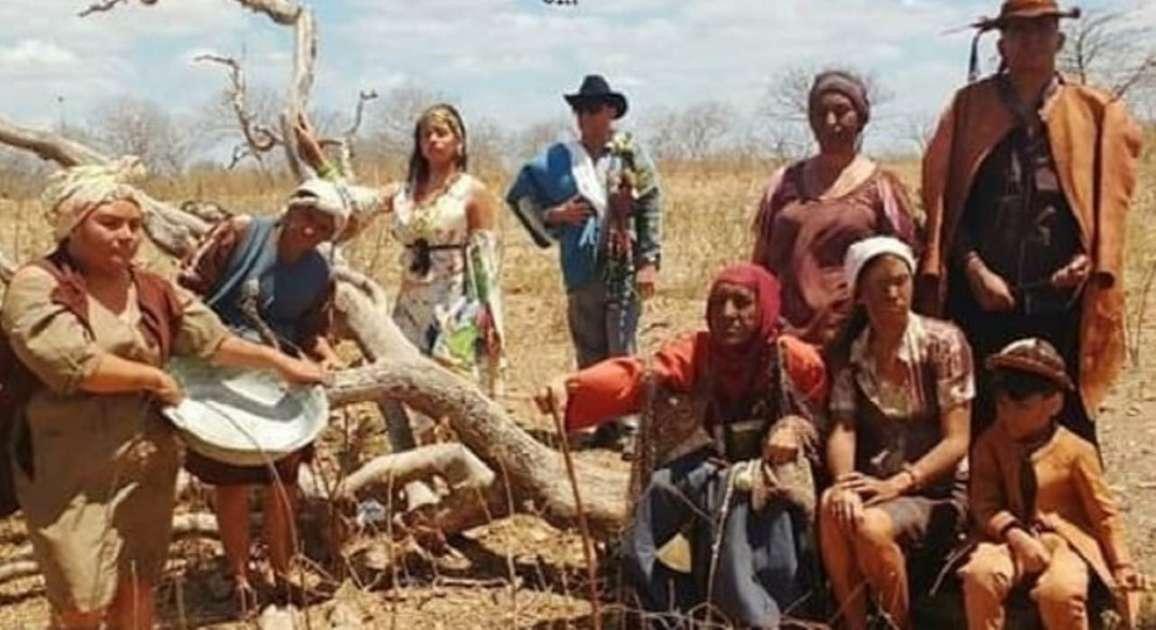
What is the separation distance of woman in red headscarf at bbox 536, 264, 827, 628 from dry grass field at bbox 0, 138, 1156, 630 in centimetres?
45

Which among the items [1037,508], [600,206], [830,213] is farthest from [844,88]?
[600,206]

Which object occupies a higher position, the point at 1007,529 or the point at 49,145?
the point at 49,145

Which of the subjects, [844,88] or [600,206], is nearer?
[844,88]

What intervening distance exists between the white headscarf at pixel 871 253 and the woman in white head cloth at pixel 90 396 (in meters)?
1.72

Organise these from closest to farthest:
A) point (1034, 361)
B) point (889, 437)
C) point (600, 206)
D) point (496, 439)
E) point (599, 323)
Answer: point (1034, 361), point (889, 437), point (496, 439), point (600, 206), point (599, 323)

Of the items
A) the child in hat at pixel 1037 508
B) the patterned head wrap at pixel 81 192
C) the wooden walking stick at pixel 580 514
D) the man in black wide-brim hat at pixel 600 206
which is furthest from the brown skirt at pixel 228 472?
the man in black wide-brim hat at pixel 600 206

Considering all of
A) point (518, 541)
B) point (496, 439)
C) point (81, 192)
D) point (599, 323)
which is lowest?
point (518, 541)

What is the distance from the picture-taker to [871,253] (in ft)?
13.6

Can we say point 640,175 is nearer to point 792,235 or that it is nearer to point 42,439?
point 792,235

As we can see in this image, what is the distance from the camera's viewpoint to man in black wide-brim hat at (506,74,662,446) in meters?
6.23

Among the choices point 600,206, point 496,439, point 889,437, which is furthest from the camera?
point 600,206

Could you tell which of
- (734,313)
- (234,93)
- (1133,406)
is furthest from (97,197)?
(1133,406)

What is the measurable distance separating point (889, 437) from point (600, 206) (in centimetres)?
226

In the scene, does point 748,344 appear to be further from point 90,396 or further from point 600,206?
point 600,206
